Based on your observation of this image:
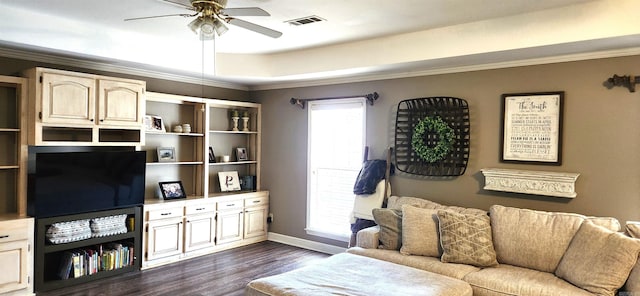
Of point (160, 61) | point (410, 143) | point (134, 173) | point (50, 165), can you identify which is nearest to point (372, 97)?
point (410, 143)

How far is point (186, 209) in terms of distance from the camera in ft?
16.3

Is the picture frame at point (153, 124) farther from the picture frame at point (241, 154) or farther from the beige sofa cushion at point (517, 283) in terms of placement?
the beige sofa cushion at point (517, 283)

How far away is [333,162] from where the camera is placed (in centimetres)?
540

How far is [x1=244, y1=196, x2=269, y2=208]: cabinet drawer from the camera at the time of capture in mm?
5692

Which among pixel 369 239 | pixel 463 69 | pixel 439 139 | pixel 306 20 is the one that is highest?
pixel 306 20

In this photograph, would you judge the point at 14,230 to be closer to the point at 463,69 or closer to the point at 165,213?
the point at 165,213

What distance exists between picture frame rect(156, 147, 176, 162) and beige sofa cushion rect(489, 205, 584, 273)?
3732mm

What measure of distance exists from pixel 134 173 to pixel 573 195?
14.1ft

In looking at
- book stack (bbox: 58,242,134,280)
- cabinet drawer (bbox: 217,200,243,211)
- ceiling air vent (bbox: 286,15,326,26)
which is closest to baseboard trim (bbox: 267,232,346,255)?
cabinet drawer (bbox: 217,200,243,211)

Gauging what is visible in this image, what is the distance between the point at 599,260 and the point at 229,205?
4056mm

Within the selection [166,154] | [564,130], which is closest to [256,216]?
[166,154]

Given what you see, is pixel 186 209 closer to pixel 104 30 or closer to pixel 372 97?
pixel 104 30

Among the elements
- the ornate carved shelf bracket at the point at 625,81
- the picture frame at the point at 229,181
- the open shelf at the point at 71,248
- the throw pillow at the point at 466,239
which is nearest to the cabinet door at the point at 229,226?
the picture frame at the point at 229,181

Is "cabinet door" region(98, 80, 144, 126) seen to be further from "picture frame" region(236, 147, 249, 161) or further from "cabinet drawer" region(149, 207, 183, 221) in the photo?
"picture frame" region(236, 147, 249, 161)
